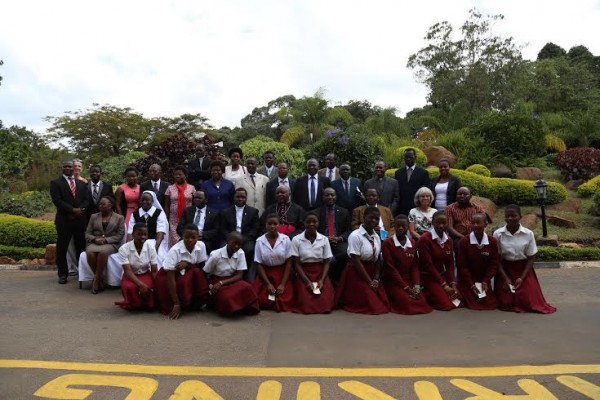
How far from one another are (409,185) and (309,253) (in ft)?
7.37

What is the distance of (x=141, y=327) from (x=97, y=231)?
7.89 feet

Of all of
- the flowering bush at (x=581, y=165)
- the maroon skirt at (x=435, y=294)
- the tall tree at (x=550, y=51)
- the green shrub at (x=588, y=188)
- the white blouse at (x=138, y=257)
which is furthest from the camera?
the tall tree at (x=550, y=51)

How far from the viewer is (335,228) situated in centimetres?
695

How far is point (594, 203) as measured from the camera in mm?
12086

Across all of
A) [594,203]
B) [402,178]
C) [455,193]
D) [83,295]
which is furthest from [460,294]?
[594,203]

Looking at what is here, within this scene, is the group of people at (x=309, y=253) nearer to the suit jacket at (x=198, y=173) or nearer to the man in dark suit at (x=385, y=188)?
the man in dark suit at (x=385, y=188)

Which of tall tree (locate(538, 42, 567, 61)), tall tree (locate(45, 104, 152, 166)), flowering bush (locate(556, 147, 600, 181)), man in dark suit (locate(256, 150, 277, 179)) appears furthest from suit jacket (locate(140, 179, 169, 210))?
tall tree (locate(538, 42, 567, 61))

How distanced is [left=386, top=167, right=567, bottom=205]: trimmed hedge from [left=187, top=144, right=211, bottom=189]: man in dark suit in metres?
7.11

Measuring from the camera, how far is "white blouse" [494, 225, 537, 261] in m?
6.07

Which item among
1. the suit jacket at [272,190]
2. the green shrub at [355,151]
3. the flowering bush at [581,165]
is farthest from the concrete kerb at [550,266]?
the flowering bush at [581,165]

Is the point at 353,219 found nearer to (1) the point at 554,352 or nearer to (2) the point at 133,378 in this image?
(1) the point at 554,352

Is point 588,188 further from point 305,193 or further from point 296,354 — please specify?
point 296,354

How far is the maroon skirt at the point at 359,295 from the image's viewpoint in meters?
5.93

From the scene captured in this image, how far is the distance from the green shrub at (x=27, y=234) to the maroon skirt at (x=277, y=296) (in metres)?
6.00
